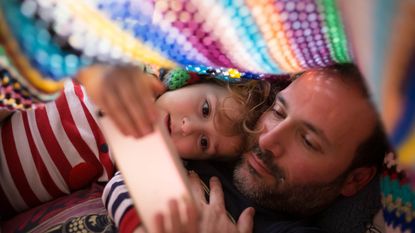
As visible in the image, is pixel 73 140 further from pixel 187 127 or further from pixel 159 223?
pixel 159 223

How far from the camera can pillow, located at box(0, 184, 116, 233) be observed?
720 millimetres

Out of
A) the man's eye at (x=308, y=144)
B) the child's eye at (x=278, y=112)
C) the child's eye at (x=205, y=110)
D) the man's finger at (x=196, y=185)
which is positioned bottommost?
the man's finger at (x=196, y=185)

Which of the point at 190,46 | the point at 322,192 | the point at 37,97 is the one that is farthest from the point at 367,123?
the point at 37,97

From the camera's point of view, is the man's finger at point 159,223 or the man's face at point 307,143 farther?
the man's face at point 307,143

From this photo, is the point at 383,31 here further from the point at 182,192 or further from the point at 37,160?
the point at 37,160

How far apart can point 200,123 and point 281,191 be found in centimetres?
21

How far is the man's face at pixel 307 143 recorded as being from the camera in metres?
0.69

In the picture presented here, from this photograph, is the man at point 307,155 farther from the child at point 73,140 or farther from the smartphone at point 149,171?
the smartphone at point 149,171

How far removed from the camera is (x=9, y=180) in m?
0.79

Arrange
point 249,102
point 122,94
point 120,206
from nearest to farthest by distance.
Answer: point 122,94
point 120,206
point 249,102

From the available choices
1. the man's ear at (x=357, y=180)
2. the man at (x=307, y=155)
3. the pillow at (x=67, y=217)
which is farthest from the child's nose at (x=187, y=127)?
the man's ear at (x=357, y=180)

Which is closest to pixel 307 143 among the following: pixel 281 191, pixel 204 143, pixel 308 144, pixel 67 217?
pixel 308 144

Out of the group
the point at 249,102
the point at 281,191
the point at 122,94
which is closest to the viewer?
the point at 122,94

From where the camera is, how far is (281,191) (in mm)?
781
